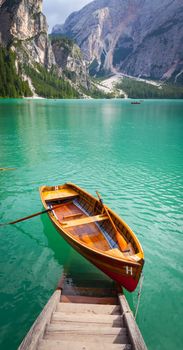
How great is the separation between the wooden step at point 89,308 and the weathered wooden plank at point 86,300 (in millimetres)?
545

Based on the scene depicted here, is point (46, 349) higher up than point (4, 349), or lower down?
higher up

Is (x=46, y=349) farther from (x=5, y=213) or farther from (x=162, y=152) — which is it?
Result: (x=162, y=152)

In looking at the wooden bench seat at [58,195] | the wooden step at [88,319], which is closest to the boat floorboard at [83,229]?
the wooden bench seat at [58,195]

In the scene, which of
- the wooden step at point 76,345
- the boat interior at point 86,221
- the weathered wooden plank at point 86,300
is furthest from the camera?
the boat interior at point 86,221

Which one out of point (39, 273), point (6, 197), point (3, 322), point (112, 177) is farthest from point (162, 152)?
point (3, 322)

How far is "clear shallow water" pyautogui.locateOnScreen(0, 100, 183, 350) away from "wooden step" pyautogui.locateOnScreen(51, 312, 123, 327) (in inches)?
94.6

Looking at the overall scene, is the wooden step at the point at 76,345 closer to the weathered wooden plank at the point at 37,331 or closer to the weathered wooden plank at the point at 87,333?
the weathered wooden plank at the point at 87,333

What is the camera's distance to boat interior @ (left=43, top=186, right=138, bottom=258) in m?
11.1

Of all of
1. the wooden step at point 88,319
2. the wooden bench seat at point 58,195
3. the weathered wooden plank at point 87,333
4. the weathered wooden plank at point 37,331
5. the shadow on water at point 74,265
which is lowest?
the shadow on water at point 74,265

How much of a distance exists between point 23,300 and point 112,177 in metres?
16.9

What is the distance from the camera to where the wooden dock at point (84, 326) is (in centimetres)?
574

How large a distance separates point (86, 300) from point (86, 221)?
462 centimetres

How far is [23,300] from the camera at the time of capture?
9625 mm

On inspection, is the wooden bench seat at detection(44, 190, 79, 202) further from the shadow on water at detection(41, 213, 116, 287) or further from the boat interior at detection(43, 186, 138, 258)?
the shadow on water at detection(41, 213, 116, 287)
